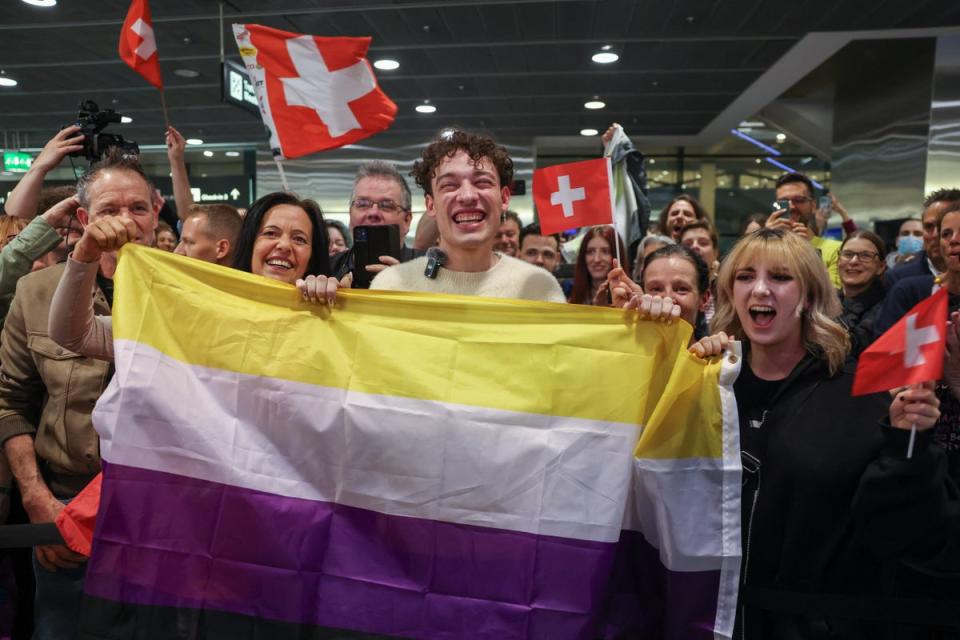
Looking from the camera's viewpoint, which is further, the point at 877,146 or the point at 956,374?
the point at 877,146

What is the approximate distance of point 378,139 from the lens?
13047 millimetres

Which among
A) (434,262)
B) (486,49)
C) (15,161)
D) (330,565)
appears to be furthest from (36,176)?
(15,161)

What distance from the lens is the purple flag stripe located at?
70.9 inches

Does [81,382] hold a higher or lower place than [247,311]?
lower

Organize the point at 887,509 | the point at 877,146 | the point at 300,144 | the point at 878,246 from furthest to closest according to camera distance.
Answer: the point at 877,146 < the point at 878,246 < the point at 300,144 < the point at 887,509

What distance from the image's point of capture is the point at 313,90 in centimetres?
308

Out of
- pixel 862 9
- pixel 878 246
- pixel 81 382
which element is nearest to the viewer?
pixel 81 382

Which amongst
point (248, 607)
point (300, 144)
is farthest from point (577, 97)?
point (248, 607)

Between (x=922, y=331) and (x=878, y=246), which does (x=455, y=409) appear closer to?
(x=922, y=331)

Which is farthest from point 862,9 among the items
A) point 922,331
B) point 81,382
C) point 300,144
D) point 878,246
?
point 81,382

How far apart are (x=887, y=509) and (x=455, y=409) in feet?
3.35

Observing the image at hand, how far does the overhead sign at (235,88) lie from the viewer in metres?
6.57

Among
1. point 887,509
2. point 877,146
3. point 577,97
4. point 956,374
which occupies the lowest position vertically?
point 887,509

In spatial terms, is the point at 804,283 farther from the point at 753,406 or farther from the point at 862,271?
the point at 862,271
